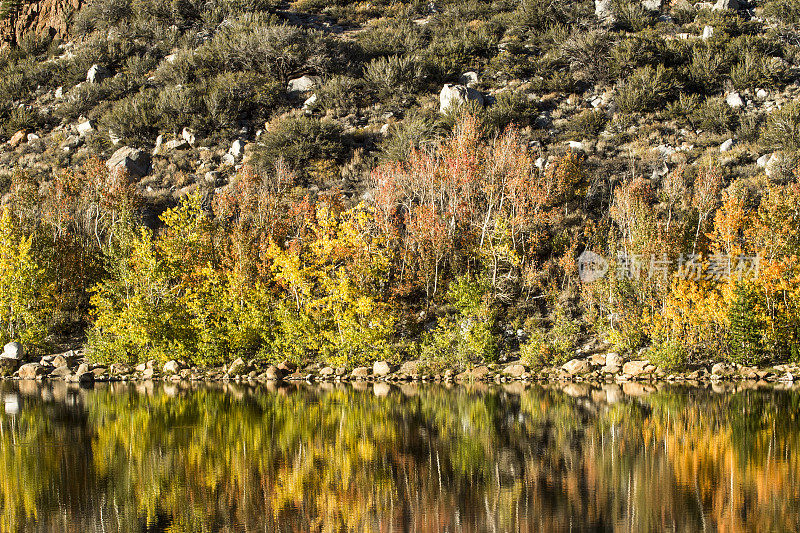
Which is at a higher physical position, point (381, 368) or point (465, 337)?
point (465, 337)

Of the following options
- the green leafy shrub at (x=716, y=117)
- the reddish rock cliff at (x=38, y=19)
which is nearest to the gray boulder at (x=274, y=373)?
the green leafy shrub at (x=716, y=117)

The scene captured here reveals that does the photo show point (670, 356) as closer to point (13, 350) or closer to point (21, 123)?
point (13, 350)

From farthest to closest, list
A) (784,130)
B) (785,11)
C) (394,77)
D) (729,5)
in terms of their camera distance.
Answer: (729,5) → (785,11) → (394,77) → (784,130)

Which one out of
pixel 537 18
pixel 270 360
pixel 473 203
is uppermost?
pixel 537 18

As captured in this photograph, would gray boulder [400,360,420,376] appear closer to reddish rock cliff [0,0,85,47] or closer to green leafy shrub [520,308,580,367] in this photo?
green leafy shrub [520,308,580,367]

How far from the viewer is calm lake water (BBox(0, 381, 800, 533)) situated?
13.9 m

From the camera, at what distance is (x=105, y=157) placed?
63.7 m

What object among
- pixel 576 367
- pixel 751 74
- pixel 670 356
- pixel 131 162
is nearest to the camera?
pixel 670 356

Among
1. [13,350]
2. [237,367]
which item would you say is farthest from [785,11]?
[13,350]

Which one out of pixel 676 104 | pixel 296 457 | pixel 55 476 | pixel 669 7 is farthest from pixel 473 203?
pixel 669 7

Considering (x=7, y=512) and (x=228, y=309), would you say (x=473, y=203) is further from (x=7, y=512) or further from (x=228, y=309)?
(x=7, y=512)

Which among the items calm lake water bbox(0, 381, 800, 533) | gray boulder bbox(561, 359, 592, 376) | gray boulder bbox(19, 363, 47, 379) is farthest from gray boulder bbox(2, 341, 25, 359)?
gray boulder bbox(561, 359, 592, 376)

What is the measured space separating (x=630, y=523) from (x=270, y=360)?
97.6ft

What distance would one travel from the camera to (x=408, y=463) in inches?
721
